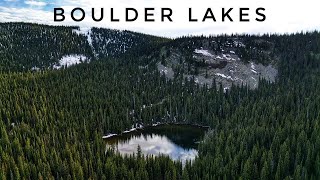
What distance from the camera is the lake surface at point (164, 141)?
11704cm

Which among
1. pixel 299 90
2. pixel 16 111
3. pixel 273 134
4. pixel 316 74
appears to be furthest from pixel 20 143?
pixel 316 74

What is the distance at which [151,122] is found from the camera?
15275cm

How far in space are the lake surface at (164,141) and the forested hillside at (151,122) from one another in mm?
5969

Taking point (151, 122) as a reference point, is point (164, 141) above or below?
below

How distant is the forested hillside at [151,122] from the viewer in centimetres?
9450

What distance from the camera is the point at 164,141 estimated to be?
130375mm

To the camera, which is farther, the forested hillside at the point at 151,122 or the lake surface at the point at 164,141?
the lake surface at the point at 164,141

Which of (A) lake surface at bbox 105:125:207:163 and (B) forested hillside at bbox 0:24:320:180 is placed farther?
(A) lake surface at bbox 105:125:207:163

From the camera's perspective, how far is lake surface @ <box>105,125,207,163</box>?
117044 millimetres

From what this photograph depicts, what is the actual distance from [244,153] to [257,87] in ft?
328

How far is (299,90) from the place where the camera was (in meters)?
164

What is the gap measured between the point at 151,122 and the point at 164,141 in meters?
23.6

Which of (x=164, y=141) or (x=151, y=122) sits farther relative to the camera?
(x=151, y=122)

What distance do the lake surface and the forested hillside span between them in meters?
5.97
